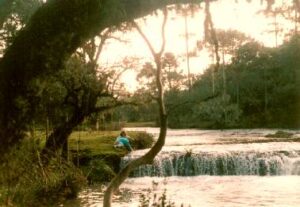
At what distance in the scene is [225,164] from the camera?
25000 mm

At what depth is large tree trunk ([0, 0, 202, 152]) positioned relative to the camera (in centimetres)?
651

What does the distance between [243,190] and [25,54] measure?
14.4 m

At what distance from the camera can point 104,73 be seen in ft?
64.4

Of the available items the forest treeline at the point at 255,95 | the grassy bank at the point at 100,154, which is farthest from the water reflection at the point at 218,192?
the forest treeline at the point at 255,95

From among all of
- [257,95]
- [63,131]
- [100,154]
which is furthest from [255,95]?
[63,131]

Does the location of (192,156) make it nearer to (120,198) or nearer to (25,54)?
(120,198)

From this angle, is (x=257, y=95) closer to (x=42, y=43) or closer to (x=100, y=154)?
(x=100, y=154)

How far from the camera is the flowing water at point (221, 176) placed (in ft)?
59.1

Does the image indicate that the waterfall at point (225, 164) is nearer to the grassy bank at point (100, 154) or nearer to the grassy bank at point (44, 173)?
the grassy bank at point (100, 154)

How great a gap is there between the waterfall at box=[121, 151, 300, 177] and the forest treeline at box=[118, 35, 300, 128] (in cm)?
3002

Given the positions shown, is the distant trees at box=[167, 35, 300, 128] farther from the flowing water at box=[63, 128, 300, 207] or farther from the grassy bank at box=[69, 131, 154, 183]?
the flowing water at box=[63, 128, 300, 207]

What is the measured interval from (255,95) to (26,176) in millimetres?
54458

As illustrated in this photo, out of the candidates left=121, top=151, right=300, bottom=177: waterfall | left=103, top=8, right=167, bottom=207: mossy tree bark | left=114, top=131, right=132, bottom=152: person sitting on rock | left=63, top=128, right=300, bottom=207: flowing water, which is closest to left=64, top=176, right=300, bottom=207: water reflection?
left=63, top=128, right=300, bottom=207: flowing water

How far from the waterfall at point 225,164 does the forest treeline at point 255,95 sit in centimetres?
3002
